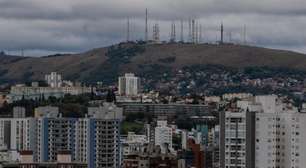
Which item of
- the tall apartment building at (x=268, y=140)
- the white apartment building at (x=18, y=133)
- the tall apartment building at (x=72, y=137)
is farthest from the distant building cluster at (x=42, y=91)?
the tall apartment building at (x=268, y=140)

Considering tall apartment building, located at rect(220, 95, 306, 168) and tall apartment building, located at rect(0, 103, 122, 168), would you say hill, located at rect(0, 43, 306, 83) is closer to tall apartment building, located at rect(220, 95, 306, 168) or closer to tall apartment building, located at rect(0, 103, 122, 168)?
tall apartment building, located at rect(0, 103, 122, 168)

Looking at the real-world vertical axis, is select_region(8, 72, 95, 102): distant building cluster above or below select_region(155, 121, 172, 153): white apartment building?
above

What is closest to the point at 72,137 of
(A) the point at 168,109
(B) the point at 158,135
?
(B) the point at 158,135

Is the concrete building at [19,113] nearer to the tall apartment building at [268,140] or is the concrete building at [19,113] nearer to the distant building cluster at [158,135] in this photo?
the distant building cluster at [158,135]

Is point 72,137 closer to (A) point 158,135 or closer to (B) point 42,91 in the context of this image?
(A) point 158,135

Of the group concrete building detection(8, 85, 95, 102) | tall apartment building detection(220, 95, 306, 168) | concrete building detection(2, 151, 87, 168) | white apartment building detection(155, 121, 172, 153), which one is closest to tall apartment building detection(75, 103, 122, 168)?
concrete building detection(2, 151, 87, 168)

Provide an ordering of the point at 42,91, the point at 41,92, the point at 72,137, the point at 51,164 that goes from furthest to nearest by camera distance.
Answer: the point at 42,91
the point at 41,92
the point at 72,137
the point at 51,164

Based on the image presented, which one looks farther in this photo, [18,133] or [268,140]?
[18,133]

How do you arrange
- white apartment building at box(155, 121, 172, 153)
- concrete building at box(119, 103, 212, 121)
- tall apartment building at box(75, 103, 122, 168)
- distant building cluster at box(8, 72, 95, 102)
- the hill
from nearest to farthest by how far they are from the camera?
1. tall apartment building at box(75, 103, 122, 168)
2. white apartment building at box(155, 121, 172, 153)
3. concrete building at box(119, 103, 212, 121)
4. distant building cluster at box(8, 72, 95, 102)
5. the hill

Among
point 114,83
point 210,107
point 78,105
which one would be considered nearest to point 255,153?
Result: point 78,105
